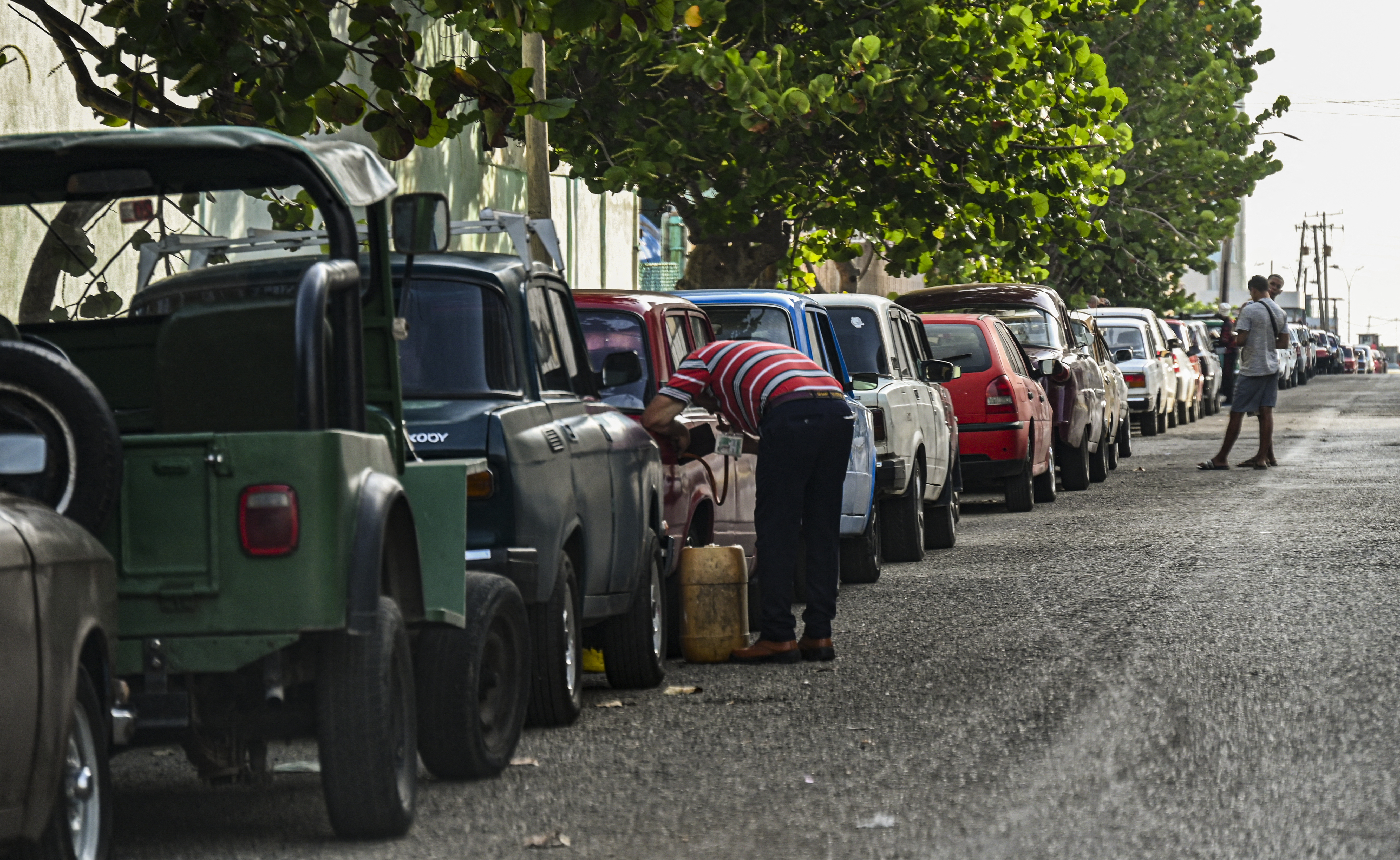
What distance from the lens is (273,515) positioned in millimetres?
5352

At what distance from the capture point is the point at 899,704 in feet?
26.5

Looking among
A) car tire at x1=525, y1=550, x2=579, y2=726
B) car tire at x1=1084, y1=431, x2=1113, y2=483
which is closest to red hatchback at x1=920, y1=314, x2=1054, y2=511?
car tire at x1=1084, y1=431, x2=1113, y2=483

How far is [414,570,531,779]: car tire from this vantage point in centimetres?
648

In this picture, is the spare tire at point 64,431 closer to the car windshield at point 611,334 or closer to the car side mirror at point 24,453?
the car side mirror at point 24,453

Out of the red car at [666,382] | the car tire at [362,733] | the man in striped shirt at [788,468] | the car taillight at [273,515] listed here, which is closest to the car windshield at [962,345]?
the red car at [666,382]

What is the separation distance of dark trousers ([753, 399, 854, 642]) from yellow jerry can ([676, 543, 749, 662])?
0.12 metres

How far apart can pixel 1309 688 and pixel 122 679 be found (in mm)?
4695

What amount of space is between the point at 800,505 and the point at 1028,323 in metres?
11.7

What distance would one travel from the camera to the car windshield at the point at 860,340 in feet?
45.1

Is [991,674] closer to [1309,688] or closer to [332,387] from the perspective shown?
[1309,688]

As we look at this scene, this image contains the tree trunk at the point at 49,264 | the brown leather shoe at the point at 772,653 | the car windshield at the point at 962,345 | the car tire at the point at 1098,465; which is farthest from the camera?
the car tire at the point at 1098,465

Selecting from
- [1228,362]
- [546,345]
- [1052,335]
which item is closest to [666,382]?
[546,345]

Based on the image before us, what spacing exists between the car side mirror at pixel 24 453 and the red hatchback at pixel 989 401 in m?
11.8

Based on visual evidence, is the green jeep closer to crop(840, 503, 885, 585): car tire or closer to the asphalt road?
the asphalt road
